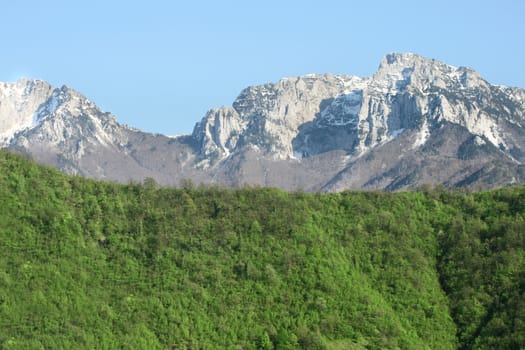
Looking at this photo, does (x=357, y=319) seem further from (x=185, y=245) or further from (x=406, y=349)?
(x=185, y=245)

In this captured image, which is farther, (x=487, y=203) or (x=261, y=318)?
(x=487, y=203)

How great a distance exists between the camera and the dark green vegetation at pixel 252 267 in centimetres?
13962

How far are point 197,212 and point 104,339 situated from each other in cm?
3875

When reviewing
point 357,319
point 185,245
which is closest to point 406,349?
point 357,319

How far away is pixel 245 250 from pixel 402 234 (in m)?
30.8

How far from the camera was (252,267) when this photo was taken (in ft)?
505

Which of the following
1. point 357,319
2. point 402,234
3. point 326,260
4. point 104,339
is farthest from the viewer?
point 402,234

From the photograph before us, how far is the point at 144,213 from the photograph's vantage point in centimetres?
16562

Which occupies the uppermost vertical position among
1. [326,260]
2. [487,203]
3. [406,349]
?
[487,203]

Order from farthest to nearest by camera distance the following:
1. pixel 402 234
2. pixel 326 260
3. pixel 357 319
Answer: pixel 402 234 → pixel 326 260 → pixel 357 319

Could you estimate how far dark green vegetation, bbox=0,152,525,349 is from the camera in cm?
13962

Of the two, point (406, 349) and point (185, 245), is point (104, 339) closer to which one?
point (185, 245)

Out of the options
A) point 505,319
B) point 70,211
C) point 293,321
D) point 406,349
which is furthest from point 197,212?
point 505,319

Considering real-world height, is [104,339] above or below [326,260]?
below
